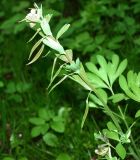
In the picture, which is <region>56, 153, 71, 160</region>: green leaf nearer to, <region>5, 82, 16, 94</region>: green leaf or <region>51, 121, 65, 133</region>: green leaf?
<region>51, 121, 65, 133</region>: green leaf

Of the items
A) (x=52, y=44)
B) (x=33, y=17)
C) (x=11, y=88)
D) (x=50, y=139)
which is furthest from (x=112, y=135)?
(x=11, y=88)

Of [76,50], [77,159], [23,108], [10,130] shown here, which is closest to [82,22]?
[76,50]

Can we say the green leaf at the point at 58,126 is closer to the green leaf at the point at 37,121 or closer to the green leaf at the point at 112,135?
the green leaf at the point at 37,121

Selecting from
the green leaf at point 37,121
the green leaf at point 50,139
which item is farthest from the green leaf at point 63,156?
the green leaf at point 37,121

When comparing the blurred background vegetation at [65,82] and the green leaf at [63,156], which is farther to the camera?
the blurred background vegetation at [65,82]

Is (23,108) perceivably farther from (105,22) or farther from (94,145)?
(105,22)

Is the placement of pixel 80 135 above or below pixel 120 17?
below

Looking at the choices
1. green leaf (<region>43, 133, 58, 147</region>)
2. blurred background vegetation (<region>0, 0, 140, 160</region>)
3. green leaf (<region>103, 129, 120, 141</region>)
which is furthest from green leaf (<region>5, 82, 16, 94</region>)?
green leaf (<region>103, 129, 120, 141</region>)
